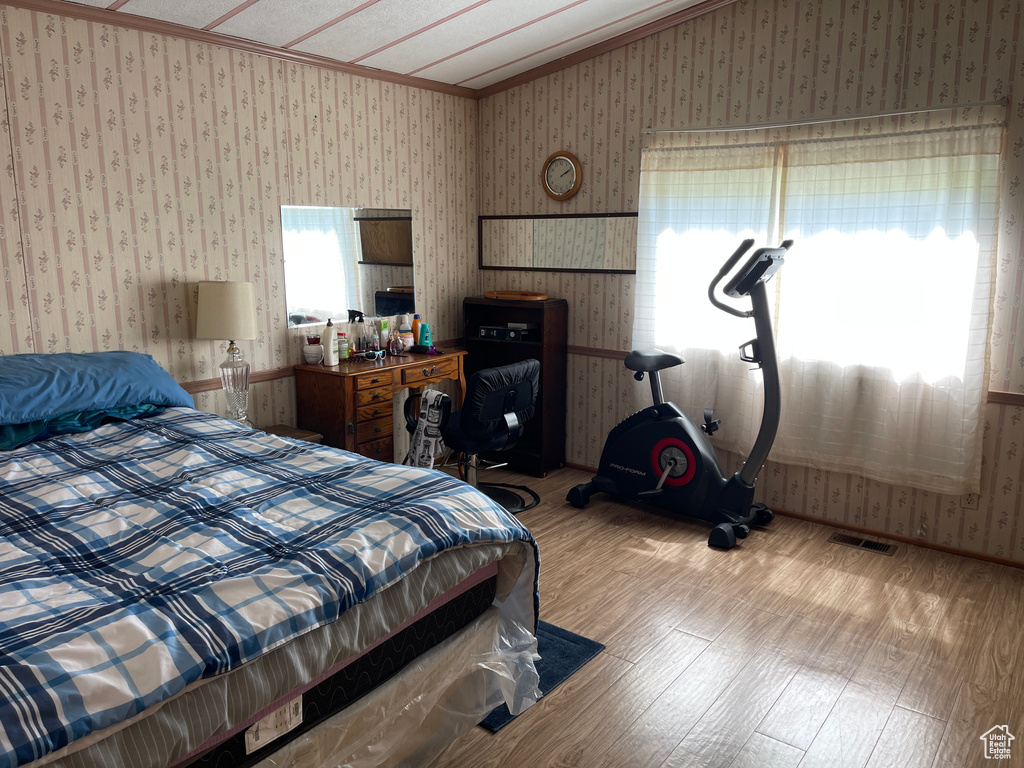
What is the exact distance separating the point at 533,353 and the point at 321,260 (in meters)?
1.41

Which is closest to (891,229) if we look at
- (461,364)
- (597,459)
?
(597,459)

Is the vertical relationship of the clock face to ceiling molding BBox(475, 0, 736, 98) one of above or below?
below

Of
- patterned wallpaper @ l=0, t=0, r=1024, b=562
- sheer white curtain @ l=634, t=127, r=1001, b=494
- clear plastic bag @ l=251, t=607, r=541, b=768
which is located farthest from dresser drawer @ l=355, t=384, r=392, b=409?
clear plastic bag @ l=251, t=607, r=541, b=768

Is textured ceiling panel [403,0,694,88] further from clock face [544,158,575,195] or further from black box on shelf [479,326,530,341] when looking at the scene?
black box on shelf [479,326,530,341]

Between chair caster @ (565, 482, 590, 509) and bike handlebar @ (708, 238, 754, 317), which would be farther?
chair caster @ (565, 482, 590, 509)

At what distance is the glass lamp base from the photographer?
12.3 feet

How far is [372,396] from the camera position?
13.4 ft

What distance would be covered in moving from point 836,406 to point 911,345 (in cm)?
46

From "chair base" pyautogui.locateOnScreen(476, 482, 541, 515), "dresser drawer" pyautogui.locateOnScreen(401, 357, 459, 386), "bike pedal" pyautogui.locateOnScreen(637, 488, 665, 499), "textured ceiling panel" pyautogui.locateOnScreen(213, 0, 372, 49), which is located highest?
"textured ceiling panel" pyautogui.locateOnScreen(213, 0, 372, 49)

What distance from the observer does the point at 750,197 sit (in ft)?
13.1

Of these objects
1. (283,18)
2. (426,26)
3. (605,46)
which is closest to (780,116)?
(605,46)

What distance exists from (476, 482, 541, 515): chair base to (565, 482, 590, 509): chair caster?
0.68 ft

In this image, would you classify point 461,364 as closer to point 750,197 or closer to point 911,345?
point 750,197

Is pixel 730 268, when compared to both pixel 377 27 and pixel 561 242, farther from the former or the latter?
pixel 377 27
